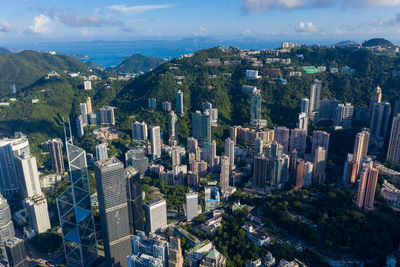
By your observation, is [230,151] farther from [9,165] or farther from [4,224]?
[9,165]

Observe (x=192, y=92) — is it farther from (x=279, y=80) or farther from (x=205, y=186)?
(x=205, y=186)

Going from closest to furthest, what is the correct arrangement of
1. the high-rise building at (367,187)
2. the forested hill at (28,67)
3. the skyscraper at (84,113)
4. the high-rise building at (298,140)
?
the high-rise building at (367,187)
the high-rise building at (298,140)
the skyscraper at (84,113)
the forested hill at (28,67)

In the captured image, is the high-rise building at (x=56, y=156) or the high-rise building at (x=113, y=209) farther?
the high-rise building at (x=56, y=156)

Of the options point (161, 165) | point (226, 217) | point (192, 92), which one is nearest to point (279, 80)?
point (192, 92)

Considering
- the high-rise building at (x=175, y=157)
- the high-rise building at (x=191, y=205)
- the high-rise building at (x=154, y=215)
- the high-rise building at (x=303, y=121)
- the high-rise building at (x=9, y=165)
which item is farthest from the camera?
the high-rise building at (x=303, y=121)

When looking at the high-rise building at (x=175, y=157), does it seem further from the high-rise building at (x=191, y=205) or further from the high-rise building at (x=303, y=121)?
the high-rise building at (x=303, y=121)

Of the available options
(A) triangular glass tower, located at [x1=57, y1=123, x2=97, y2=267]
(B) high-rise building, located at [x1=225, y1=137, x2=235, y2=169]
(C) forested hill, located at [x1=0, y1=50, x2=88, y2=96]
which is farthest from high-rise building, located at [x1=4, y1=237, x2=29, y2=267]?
(C) forested hill, located at [x1=0, y1=50, x2=88, y2=96]

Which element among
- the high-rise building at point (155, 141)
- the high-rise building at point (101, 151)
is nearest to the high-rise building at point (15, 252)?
the high-rise building at point (101, 151)

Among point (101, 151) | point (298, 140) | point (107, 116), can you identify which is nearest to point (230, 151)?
point (298, 140)

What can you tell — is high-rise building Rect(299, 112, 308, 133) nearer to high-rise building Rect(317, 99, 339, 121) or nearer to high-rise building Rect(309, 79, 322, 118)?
high-rise building Rect(309, 79, 322, 118)
